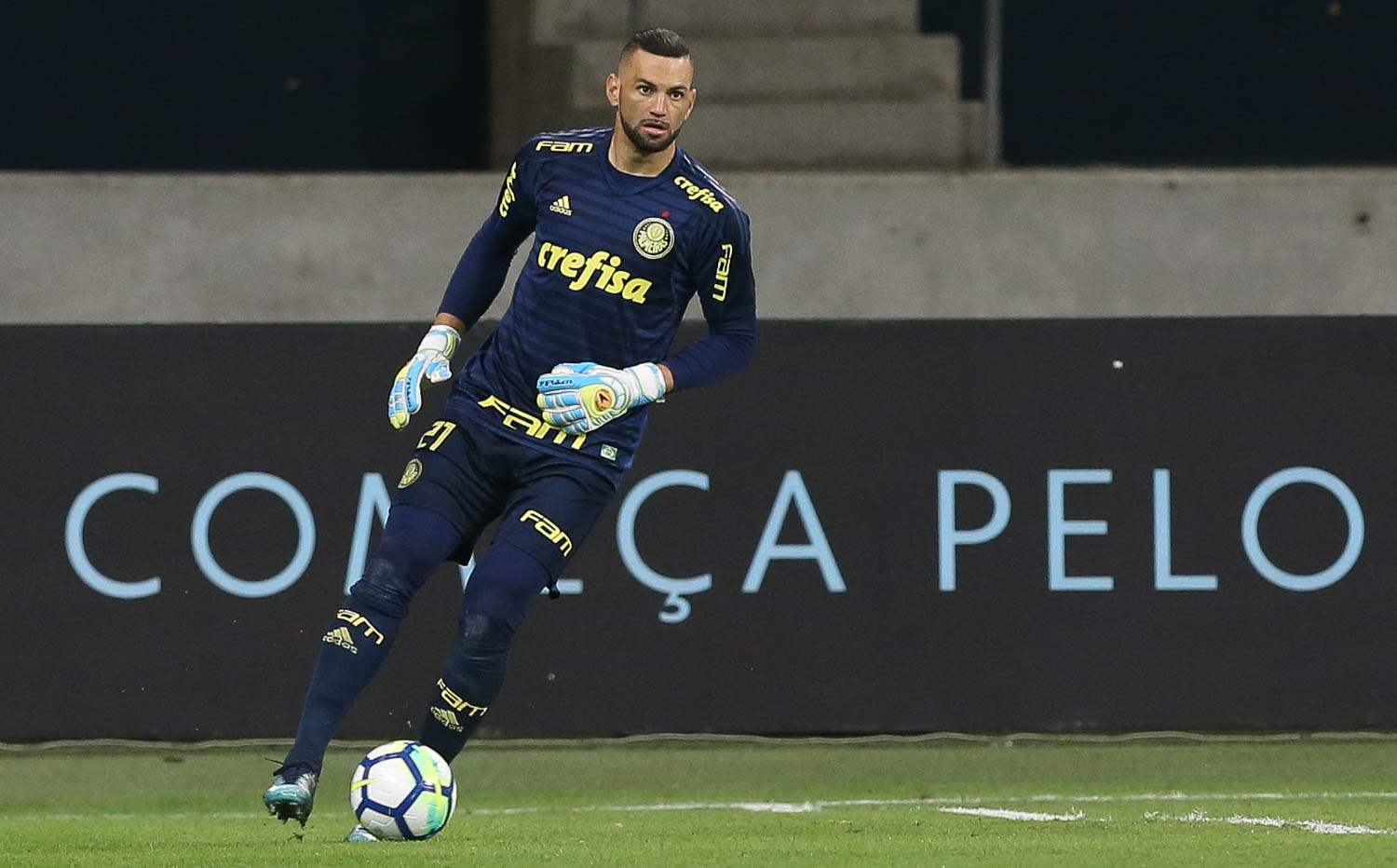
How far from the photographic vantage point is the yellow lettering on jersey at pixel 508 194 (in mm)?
6574

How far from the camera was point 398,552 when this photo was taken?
608 centimetres

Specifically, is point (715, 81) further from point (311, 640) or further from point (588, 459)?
point (588, 459)

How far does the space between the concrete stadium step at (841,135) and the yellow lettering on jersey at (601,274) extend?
5412 mm

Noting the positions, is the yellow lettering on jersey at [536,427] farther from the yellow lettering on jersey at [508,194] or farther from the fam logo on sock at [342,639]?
the fam logo on sock at [342,639]

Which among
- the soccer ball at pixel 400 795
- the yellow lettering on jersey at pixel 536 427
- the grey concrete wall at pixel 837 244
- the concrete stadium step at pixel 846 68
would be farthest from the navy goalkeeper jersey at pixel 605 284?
the concrete stadium step at pixel 846 68

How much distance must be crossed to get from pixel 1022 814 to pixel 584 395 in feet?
7.12

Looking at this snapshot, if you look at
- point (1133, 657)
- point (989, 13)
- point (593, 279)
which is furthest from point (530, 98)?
point (593, 279)

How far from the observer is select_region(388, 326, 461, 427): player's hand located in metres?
6.32

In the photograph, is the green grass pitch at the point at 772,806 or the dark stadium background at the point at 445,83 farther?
the dark stadium background at the point at 445,83

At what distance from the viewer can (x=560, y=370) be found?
20.4 feet

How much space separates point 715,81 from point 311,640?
434 centimetres

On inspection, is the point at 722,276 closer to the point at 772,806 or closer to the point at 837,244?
the point at 772,806

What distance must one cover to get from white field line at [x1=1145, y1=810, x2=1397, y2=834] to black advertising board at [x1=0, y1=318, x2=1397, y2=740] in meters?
1.70

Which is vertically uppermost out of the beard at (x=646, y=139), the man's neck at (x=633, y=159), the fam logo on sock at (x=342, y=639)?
the beard at (x=646, y=139)
